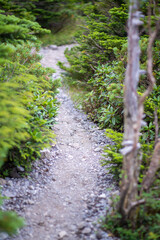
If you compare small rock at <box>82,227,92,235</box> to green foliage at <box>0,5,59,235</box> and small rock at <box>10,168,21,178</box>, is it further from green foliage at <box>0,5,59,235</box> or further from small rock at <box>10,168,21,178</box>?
small rock at <box>10,168,21,178</box>

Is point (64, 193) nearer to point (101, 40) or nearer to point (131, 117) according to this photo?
point (131, 117)

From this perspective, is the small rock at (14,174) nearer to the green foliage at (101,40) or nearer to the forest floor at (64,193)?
the forest floor at (64,193)

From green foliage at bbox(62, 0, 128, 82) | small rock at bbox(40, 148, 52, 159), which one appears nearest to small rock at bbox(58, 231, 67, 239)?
small rock at bbox(40, 148, 52, 159)

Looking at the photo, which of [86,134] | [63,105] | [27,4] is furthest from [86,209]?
[27,4]

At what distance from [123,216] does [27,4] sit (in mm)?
17175

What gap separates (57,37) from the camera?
17.9 m

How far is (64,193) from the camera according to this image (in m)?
4.01

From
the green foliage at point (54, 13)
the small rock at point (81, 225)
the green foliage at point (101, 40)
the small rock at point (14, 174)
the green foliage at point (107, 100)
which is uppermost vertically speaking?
the green foliage at point (54, 13)

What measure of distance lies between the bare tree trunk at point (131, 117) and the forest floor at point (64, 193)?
32.5 inches

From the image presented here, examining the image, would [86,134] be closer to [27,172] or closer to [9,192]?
[27,172]

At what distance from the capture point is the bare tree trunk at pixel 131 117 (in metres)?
2.58

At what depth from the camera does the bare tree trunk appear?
102 inches

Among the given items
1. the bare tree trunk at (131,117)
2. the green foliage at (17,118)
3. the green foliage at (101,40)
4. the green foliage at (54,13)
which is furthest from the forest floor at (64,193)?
the green foliage at (54,13)

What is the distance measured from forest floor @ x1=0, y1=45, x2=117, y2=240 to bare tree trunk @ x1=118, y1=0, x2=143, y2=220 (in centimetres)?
82
